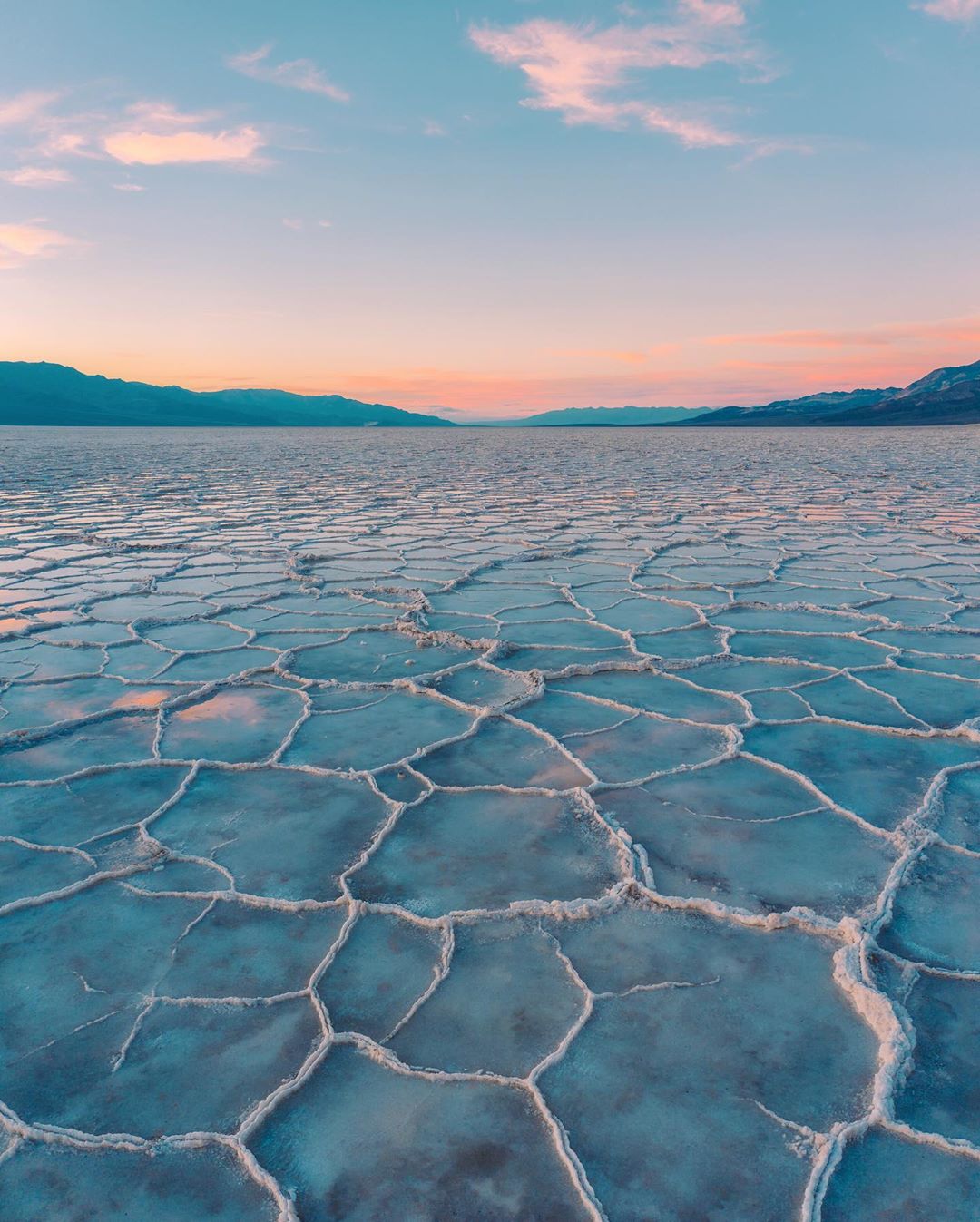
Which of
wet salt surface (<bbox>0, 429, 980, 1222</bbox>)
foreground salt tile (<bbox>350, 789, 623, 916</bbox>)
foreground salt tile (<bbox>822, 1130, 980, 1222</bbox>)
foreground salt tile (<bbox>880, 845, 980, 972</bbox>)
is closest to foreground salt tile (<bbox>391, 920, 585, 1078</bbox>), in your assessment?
wet salt surface (<bbox>0, 429, 980, 1222</bbox>)

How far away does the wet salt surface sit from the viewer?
0.89 metres

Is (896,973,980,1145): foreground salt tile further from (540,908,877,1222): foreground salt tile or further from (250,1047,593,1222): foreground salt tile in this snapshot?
(250,1047,593,1222): foreground salt tile

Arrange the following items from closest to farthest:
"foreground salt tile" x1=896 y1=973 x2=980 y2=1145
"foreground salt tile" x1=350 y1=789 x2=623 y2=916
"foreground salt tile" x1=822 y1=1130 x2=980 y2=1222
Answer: "foreground salt tile" x1=822 y1=1130 x2=980 y2=1222, "foreground salt tile" x1=896 y1=973 x2=980 y2=1145, "foreground salt tile" x1=350 y1=789 x2=623 y2=916

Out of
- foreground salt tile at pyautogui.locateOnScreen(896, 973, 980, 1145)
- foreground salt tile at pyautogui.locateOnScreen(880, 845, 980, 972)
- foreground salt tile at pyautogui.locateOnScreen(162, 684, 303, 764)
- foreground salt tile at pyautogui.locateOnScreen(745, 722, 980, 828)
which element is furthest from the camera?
foreground salt tile at pyautogui.locateOnScreen(162, 684, 303, 764)

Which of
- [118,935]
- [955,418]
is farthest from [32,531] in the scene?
[955,418]

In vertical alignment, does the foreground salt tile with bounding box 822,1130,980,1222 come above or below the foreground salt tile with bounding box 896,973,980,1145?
below

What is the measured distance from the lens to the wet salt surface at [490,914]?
89 centimetres

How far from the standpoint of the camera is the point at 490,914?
4.29 feet

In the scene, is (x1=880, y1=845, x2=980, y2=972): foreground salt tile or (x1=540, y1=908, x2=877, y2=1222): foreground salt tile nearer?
(x1=540, y1=908, x2=877, y2=1222): foreground salt tile

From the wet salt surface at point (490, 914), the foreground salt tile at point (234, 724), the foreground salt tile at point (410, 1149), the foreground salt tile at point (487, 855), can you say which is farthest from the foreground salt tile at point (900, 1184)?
the foreground salt tile at point (234, 724)

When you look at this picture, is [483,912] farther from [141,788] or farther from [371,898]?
[141,788]

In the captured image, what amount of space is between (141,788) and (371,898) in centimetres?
70

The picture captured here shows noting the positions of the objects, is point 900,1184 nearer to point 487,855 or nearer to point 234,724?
point 487,855

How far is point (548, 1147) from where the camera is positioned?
0.91 m
